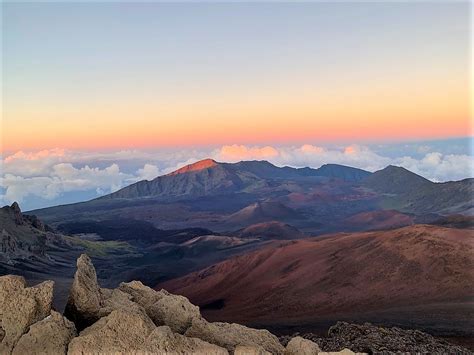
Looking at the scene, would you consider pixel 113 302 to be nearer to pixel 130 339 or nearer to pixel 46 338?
pixel 130 339

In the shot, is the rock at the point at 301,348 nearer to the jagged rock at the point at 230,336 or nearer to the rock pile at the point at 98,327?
the rock pile at the point at 98,327

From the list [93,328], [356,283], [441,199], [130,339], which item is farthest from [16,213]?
[441,199]

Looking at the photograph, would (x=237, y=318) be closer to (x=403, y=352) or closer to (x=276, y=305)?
(x=276, y=305)

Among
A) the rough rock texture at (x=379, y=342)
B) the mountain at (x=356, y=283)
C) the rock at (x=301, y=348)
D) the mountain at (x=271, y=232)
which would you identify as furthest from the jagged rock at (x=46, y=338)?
the mountain at (x=271, y=232)

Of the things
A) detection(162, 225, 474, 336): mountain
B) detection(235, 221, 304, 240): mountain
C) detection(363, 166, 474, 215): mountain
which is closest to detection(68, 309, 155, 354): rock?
detection(162, 225, 474, 336): mountain

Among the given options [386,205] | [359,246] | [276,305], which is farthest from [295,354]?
[386,205]
